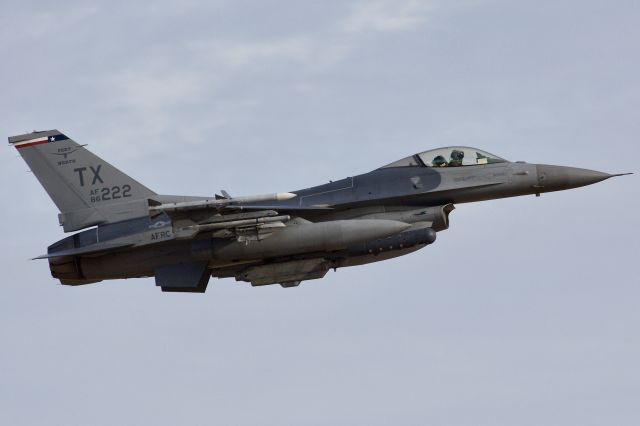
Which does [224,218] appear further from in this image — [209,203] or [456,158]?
[456,158]

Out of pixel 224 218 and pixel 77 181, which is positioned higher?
pixel 77 181

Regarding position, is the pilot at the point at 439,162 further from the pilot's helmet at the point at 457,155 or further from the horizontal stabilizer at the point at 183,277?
the horizontal stabilizer at the point at 183,277

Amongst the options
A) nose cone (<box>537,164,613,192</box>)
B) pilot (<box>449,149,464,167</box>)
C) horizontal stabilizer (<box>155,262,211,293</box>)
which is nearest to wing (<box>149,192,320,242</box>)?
horizontal stabilizer (<box>155,262,211,293</box>)

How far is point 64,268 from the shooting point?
22547 millimetres

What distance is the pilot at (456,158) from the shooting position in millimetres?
23156

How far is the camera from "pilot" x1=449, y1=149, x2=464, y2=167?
23.2 metres

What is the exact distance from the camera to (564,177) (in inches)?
911

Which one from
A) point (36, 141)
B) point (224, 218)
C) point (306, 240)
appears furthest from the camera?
point (36, 141)

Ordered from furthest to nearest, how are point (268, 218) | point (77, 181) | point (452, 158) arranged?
point (452, 158) < point (77, 181) < point (268, 218)

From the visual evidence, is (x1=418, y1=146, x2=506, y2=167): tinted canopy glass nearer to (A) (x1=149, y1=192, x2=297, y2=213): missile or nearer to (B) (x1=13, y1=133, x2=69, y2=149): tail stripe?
(A) (x1=149, y1=192, x2=297, y2=213): missile

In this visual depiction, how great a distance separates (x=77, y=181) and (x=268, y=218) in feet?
14.1

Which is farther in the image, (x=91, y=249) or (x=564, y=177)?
(x=564, y=177)

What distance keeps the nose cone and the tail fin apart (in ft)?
25.7

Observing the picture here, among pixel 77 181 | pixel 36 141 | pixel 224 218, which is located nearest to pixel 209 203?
pixel 224 218
